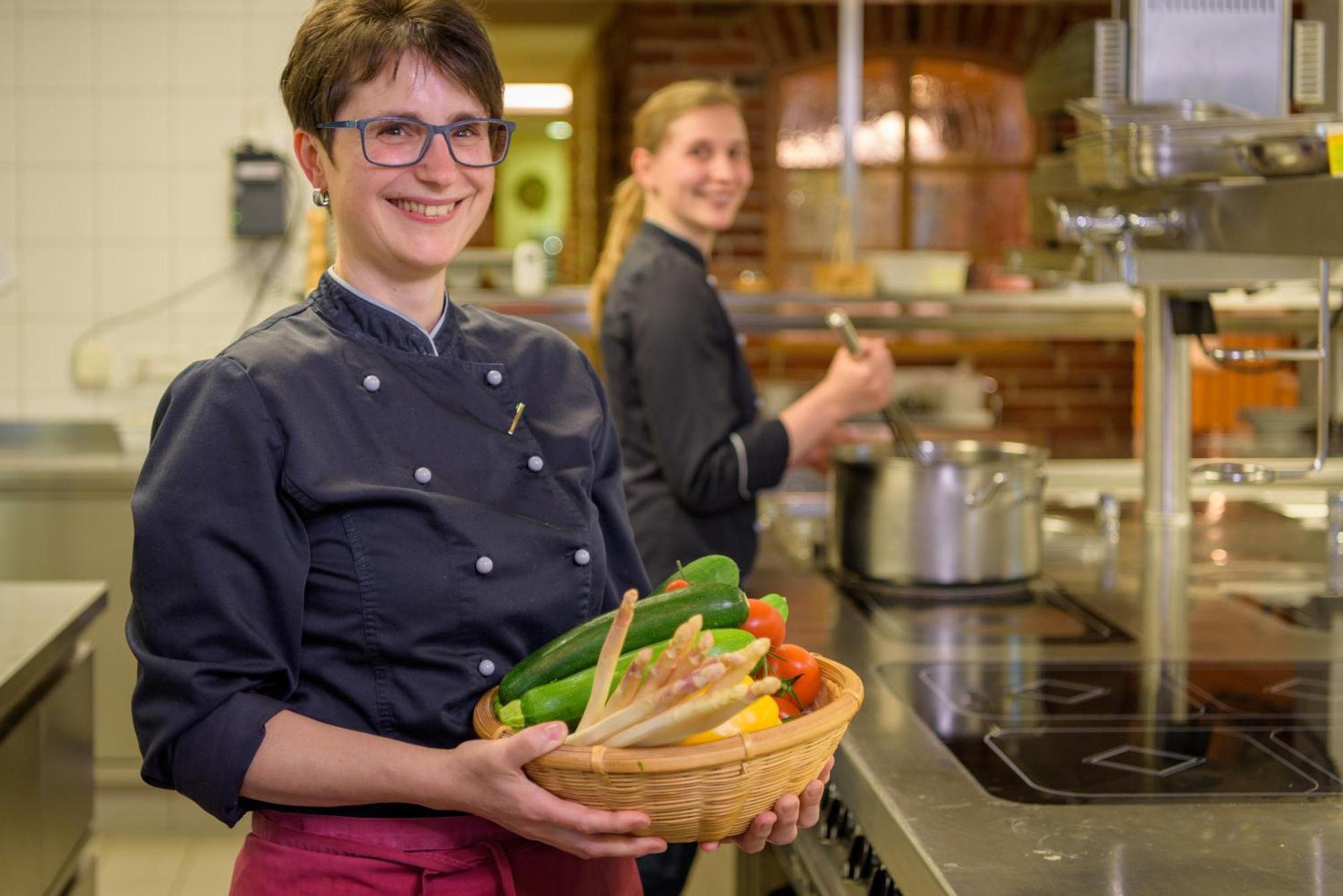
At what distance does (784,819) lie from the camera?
3.87 feet

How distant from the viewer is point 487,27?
4.42ft

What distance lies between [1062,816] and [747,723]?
39 centimetres

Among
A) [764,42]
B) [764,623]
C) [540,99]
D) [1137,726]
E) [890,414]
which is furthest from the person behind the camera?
[540,99]

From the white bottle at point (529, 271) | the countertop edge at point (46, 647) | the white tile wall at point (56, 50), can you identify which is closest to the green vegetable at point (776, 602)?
the countertop edge at point (46, 647)

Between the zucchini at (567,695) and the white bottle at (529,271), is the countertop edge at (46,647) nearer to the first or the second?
the zucchini at (567,695)

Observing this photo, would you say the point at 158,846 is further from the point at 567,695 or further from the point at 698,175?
the point at 567,695

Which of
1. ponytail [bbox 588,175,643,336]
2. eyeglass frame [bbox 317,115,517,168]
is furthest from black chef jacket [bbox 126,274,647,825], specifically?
ponytail [bbox 588,175,643,336]

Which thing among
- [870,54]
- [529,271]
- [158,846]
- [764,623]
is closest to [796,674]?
[764,623]

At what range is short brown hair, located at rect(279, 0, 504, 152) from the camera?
4.03 feet

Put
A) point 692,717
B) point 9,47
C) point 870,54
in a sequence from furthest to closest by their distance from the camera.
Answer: point 870,54 → point 9,47 → point 692,717

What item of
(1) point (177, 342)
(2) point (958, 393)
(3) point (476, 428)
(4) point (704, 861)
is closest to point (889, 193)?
(2) point (958, 393)

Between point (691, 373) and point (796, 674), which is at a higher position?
point (691, 373)

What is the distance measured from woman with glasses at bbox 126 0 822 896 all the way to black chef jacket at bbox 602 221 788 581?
3.20 ft

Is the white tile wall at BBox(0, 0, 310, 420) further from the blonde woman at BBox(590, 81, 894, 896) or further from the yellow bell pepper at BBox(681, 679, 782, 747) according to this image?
the yellow bell pepper at BBox(681, 679, 782, 747)
